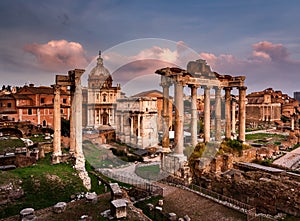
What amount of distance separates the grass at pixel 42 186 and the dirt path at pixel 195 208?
4.93m

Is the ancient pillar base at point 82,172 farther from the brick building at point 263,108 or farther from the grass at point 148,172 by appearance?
the brick building at point 263,108


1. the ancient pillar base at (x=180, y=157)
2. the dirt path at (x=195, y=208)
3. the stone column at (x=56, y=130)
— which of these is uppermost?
the stone column at (x=56, y=130)

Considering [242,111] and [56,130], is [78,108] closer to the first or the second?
[56,130]

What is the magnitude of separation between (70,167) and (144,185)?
198 inches

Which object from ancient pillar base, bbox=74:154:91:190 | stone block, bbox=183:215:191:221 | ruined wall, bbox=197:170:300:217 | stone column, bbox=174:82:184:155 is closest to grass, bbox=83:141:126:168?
ancient pillar base, bbox=74:154:91:190

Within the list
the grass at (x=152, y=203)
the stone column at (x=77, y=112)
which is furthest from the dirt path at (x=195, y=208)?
the stone column at (x=77, y=112)

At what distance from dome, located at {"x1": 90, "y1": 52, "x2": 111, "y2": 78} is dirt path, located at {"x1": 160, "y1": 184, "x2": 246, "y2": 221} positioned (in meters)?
43.4

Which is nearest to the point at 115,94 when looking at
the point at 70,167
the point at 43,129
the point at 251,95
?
the point at 43,129

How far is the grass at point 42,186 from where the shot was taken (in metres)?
10.9

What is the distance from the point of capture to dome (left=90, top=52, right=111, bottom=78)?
5444 centimetres

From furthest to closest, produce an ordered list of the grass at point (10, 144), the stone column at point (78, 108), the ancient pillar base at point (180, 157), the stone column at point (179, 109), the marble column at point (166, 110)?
the grass at point (10, 144)
the marble column at point (166, 110)
the stone column at point (179, 109)
the ancient pillar base at point (180, 157)
the stone column at point (78, 108)

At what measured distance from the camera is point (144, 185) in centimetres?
1544

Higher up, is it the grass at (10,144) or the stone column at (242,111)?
the stone column at (242,111)

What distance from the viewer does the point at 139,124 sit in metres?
41.3
